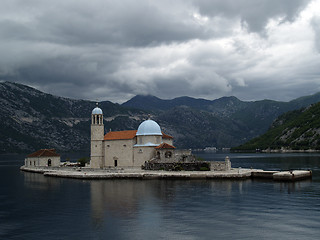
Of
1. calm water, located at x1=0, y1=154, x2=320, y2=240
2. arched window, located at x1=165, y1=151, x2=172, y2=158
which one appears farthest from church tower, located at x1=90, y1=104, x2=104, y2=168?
calm water, located at x1=0, y1=154, x2=320, y2=240

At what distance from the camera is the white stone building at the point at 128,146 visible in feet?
250

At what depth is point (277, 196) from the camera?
151ft

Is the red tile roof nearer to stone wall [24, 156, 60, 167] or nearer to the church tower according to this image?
the church tower

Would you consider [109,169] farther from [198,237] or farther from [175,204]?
[198,237]

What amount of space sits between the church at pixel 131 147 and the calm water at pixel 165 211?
1690 cm

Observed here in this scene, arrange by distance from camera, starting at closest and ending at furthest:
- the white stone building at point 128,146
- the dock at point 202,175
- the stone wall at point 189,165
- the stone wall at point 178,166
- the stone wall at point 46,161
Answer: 1. the dock at point 202,175
2. the stone wall at point 189,165
3. the stone wall at point 178,166
4. the white stone building at point 128,146
5. the stone wall at point 46,161

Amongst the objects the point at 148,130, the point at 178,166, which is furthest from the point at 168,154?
the point at 148,130

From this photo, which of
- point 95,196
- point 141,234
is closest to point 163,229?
point 141,234

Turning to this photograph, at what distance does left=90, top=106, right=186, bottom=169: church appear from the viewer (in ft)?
247

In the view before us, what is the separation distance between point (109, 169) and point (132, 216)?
43113 millimetres

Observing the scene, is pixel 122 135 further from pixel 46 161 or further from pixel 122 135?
pixel 46 161

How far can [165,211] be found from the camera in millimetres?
37156

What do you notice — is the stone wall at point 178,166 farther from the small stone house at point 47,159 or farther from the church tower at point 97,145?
the small stone house at point 47,159

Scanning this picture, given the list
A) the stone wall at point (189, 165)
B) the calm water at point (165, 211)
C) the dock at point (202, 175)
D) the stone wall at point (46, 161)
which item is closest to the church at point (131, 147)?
the stone wall at point (189, 165)
